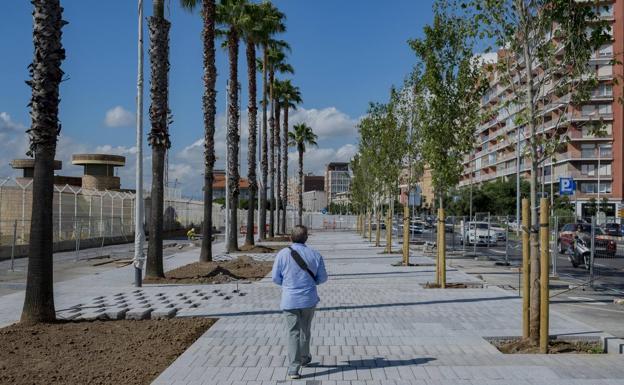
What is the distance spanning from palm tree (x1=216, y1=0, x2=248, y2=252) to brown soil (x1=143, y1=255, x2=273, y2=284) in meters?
6.47

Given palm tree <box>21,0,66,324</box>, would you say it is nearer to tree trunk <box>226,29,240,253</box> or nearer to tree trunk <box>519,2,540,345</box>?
tree trunk <box>519,2,540,345</box>

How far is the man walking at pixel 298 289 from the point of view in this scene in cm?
686

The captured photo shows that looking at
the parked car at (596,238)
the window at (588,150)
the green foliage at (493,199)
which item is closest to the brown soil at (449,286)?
the parked car at (596,238)

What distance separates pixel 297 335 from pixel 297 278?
60 centimetres

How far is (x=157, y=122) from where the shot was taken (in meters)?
16.5

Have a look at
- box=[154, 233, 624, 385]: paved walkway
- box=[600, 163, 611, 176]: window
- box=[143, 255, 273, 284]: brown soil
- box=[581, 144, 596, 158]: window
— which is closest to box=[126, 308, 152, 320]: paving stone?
box=[154, 233, 624, 385]: paved walkway

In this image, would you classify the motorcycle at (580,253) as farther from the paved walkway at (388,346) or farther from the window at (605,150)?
the window at (605,150)

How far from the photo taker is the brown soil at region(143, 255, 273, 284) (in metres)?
16.2

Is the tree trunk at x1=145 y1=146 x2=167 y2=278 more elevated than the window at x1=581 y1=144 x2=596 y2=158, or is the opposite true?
the window at x1=581 y1=144 x2=596 y2=158

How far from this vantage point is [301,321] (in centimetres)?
697

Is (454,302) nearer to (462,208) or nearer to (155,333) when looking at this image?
(155,333)

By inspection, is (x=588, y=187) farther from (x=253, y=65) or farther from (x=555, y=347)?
(x=555, y=347)

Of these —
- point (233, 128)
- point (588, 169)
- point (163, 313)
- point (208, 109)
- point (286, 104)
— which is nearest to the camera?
point (163, 313)

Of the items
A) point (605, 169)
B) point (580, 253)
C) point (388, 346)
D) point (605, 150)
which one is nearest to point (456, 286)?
point (580, 253)
